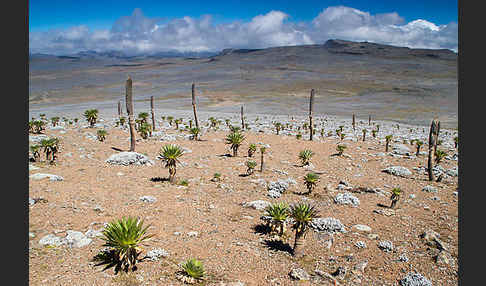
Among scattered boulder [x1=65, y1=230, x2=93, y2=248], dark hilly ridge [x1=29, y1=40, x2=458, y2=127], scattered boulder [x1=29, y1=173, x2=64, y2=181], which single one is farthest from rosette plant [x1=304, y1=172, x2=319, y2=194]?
dark hilly ridge [x1=29, y1=40, x2=458, y2=127]

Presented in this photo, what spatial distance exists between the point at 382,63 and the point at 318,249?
6865 inches

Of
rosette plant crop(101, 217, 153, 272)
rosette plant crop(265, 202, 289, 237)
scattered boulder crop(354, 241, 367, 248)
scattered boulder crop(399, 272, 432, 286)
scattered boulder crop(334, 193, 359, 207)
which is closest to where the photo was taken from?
rosette plant crop(101, 217, 153, 272)

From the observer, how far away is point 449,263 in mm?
6180

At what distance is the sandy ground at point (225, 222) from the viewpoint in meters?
5.61

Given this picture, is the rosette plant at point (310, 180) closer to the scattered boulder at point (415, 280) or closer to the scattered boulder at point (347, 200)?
the scattered boulder at point (347, 200)

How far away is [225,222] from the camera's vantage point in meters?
7.85

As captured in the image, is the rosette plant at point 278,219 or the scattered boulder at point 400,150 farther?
the scattered boulder at point 400,150

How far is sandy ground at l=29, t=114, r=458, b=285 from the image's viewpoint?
5.61 metres

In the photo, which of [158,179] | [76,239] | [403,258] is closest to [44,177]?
[158,179]

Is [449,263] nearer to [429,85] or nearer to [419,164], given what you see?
[419,164]

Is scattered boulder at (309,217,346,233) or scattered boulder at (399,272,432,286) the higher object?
scattered boulder at (309,217,346,233)

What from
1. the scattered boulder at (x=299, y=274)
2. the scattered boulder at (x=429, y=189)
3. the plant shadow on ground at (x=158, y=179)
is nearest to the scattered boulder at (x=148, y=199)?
the plant shadow on ground at (x=158, y=179)

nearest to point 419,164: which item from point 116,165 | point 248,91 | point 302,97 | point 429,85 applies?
point 116,165

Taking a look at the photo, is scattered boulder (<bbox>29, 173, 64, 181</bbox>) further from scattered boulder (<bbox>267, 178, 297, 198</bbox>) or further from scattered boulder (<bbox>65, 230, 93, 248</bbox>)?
scattered boulder (<bbox>267, 178, 297, 198</bbox>)
